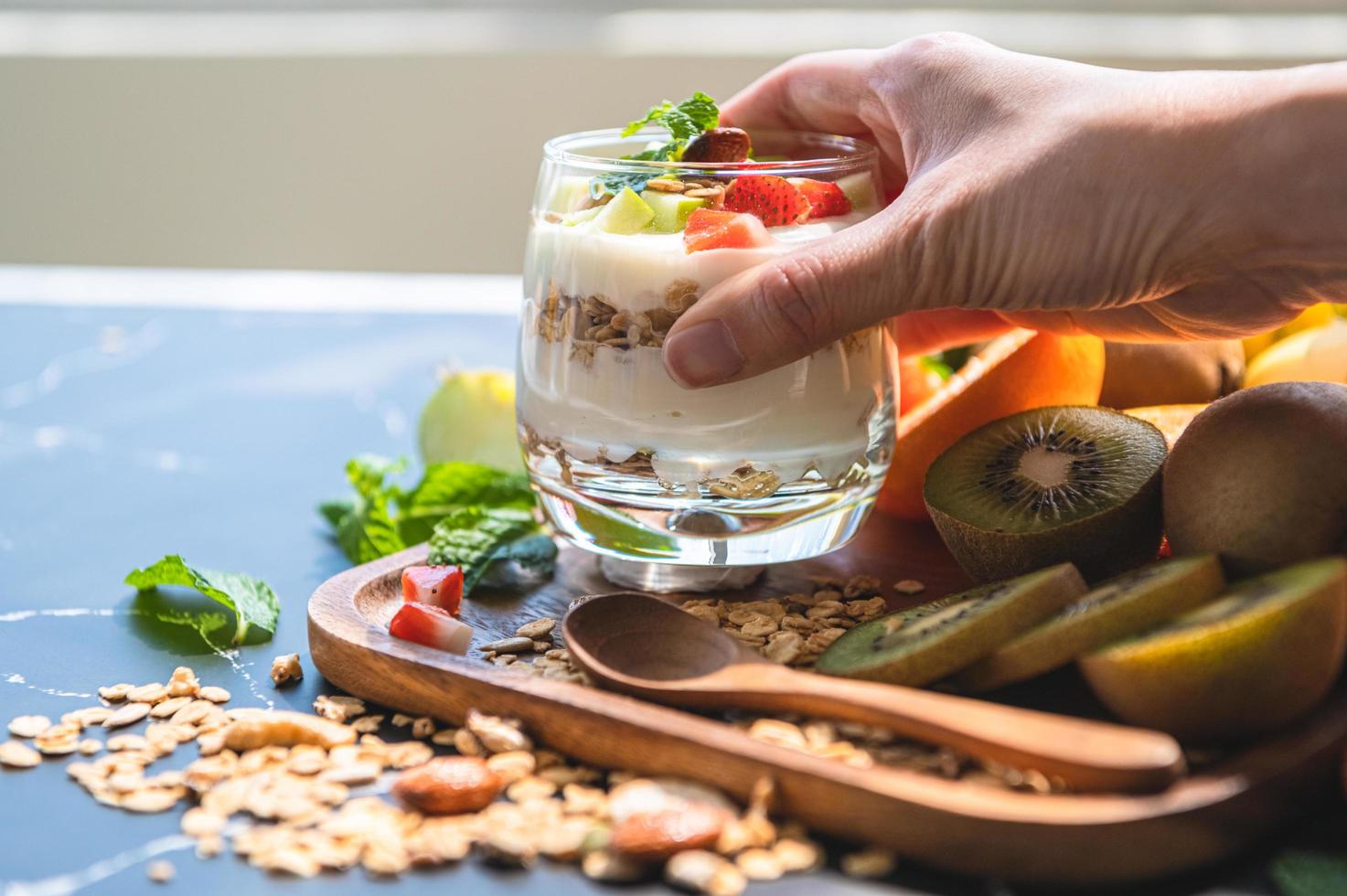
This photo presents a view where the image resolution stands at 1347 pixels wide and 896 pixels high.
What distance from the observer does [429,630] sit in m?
0.85

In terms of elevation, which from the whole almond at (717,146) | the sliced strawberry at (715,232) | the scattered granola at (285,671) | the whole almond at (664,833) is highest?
the whole almond at (717,146)

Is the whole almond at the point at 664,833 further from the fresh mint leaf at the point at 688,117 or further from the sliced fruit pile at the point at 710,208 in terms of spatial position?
the fresh mint leaf at the point at 688,117

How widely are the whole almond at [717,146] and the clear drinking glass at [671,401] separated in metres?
0.03

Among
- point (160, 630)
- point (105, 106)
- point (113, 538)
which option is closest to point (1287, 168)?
point (160, 630)

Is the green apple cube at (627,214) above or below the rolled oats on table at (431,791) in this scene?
above

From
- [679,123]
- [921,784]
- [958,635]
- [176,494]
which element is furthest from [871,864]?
[176,494]

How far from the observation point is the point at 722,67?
9.26ft

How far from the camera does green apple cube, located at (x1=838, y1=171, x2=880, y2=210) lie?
35.0 inches

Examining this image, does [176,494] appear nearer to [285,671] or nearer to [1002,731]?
[285,671]

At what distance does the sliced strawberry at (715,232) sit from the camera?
811mm

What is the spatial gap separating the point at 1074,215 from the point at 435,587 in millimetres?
508

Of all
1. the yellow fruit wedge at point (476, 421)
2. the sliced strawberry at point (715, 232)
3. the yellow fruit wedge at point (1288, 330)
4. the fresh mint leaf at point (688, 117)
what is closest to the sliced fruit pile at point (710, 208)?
the sliced strawberry at point (715, 232)

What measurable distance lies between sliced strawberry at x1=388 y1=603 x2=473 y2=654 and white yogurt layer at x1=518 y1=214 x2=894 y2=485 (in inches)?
5.6

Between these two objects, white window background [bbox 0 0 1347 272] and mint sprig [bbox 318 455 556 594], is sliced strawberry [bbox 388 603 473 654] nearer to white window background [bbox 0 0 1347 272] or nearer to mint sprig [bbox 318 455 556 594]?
mint sprig [bbox 318 455 556 594]
